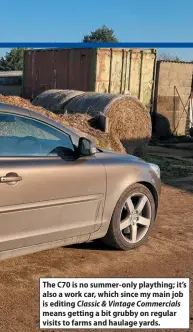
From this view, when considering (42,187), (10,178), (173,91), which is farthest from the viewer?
(173,91)

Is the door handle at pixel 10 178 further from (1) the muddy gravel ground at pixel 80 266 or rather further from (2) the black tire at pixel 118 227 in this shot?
(2) the black tire at pixel 118 227

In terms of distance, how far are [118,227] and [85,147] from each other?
3.08 ft

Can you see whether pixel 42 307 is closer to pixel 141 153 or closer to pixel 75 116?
pixel 75 116

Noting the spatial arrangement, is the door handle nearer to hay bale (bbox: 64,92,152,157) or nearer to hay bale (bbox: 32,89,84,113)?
hay bale (bbox: 64,92,152,157)

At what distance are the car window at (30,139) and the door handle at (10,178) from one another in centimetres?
20

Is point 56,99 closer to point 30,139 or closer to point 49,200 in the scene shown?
point 30,139

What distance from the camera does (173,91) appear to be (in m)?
19.1

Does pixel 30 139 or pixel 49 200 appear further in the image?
pixel 30 139

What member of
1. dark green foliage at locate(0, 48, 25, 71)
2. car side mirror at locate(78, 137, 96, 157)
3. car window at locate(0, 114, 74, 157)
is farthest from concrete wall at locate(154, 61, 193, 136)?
dark green foliage at locate(0, 48, 25, 71)

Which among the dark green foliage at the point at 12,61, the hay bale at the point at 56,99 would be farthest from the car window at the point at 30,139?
the dark green foliage at the point at 12,61

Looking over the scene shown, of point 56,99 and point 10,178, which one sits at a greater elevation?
point 56,99

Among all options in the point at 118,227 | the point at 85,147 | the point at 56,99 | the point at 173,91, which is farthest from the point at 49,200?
the point at 173,91

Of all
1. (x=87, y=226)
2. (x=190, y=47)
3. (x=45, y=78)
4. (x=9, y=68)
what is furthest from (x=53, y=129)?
(x=9, y=68)

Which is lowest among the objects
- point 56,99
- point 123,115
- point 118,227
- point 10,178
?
point 118,227
